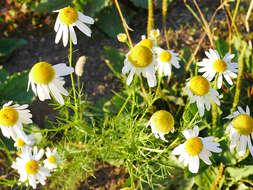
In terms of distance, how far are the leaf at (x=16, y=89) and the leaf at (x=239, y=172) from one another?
115 cm

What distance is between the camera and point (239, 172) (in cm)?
132

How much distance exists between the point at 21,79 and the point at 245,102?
1.29 meters

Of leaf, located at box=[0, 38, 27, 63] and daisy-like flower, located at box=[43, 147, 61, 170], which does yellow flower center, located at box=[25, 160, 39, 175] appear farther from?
leaf, located at box=[0, 38, 27, 63]

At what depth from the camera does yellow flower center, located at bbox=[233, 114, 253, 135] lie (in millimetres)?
912

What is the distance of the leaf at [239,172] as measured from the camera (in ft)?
4.22

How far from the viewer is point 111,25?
205cm

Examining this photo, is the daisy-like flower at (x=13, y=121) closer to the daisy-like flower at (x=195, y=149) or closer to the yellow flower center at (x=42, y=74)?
the yellow flower center at (x=42, y=74)

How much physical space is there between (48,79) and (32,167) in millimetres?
404

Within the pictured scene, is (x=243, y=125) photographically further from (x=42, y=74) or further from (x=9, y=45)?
(x=9, y=45)

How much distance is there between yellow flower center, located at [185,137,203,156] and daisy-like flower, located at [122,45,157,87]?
0.23m

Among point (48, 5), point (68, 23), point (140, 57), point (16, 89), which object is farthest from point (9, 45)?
point (140, 57)

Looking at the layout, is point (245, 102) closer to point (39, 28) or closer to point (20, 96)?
point (20, 96)

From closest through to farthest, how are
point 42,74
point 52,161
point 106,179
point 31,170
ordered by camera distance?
point 42,74 < point 31,170 < point 52,161 < point 106,179

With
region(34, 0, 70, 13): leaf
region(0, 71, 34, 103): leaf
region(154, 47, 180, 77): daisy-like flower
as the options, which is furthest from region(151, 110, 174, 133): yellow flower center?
region(34, 0, 70, 13): leaf
